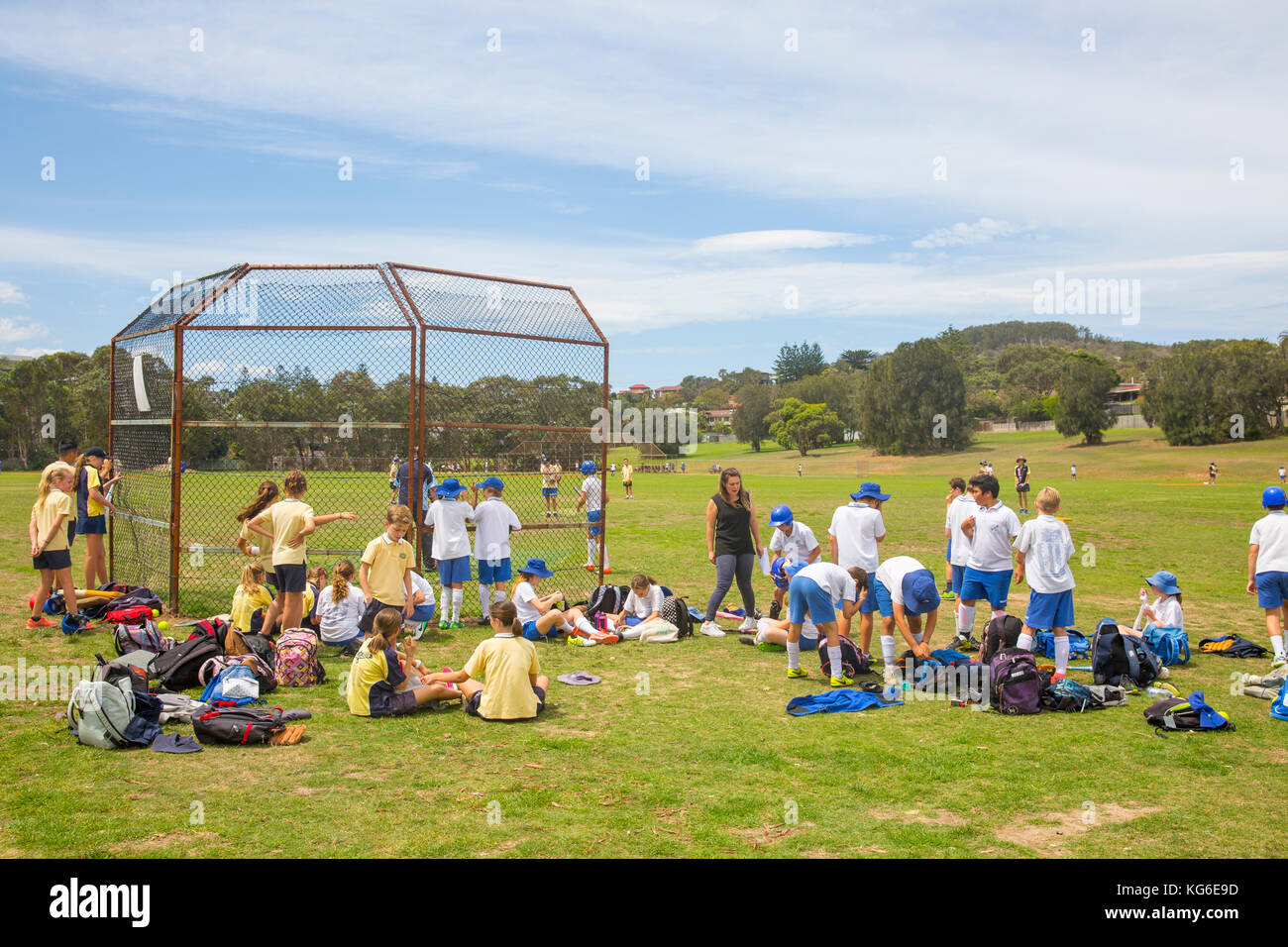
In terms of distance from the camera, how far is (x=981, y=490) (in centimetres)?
870

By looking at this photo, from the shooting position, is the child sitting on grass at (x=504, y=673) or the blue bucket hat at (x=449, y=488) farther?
the blue bucket hat at (x=449, y=488)

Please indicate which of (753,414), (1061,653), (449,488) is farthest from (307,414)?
(753,414)

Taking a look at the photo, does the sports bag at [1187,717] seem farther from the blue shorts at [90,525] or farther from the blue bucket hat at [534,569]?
the blue shorts at [90,525]

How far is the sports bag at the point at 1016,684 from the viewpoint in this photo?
23.8ft

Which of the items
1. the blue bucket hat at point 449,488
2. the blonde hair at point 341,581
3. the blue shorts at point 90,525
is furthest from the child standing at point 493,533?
the blue shorts at point 90,525

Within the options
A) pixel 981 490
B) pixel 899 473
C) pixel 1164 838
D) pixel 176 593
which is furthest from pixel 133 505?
pixel 899 473

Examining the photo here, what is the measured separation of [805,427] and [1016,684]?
9116 centimetres

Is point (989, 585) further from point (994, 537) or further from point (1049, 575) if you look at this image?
point (1049, 575)

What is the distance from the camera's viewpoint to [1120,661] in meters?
7.97

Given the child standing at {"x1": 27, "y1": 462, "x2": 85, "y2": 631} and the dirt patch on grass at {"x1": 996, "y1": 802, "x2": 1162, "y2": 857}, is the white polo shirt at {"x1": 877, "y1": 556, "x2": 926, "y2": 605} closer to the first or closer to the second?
the dirt patch on grass at {"x1": 996, "y1": 802, "x2": 1162, "y2": 857}

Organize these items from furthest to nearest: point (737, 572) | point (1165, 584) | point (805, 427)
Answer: point (805, 427), point (737, 572), point (1165, 584)

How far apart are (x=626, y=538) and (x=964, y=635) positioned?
37.5 ft

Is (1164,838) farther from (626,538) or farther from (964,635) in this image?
(626,538)

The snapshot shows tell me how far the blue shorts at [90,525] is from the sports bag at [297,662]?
4.86 metres
